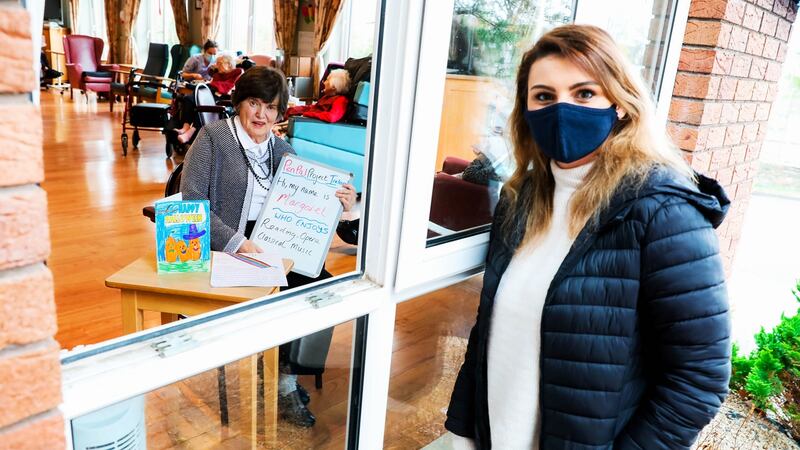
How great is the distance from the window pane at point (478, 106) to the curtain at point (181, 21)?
1158 cm

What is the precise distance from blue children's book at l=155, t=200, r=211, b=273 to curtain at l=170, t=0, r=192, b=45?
11.2 meters

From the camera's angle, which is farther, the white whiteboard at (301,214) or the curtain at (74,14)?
the curtain at (74,14)

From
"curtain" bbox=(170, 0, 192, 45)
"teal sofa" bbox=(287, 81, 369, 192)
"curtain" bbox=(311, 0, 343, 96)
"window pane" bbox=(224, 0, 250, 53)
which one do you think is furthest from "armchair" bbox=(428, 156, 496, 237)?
"curtain" bbox=(170, 0, 192, 45)

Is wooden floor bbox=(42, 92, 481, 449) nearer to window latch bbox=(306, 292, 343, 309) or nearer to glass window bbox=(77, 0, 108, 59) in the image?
window latch bbox=(306, 292, 343, 309)

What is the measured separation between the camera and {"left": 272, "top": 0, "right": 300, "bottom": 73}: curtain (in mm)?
9805

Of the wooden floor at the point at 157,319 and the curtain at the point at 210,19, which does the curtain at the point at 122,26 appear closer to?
the curtain at the point at 210,19

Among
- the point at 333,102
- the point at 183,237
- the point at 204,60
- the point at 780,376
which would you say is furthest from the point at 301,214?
the point at 204,60

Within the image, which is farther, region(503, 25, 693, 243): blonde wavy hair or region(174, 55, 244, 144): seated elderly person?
region(174, 55, 244, 144): seated elderly person

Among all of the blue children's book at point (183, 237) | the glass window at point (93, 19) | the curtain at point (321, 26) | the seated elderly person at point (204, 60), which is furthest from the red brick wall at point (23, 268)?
the glass window at point (93, 19)

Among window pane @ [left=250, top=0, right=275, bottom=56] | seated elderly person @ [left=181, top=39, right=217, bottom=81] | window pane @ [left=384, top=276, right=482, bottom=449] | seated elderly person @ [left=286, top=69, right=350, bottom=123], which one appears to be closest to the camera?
window pane @ [left=384, top=276, right=482, bottom=449]

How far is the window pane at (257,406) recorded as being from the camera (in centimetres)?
105

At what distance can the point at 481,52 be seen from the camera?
1308 mm

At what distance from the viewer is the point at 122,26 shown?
12.3 metres

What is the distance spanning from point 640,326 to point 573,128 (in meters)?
0.38
